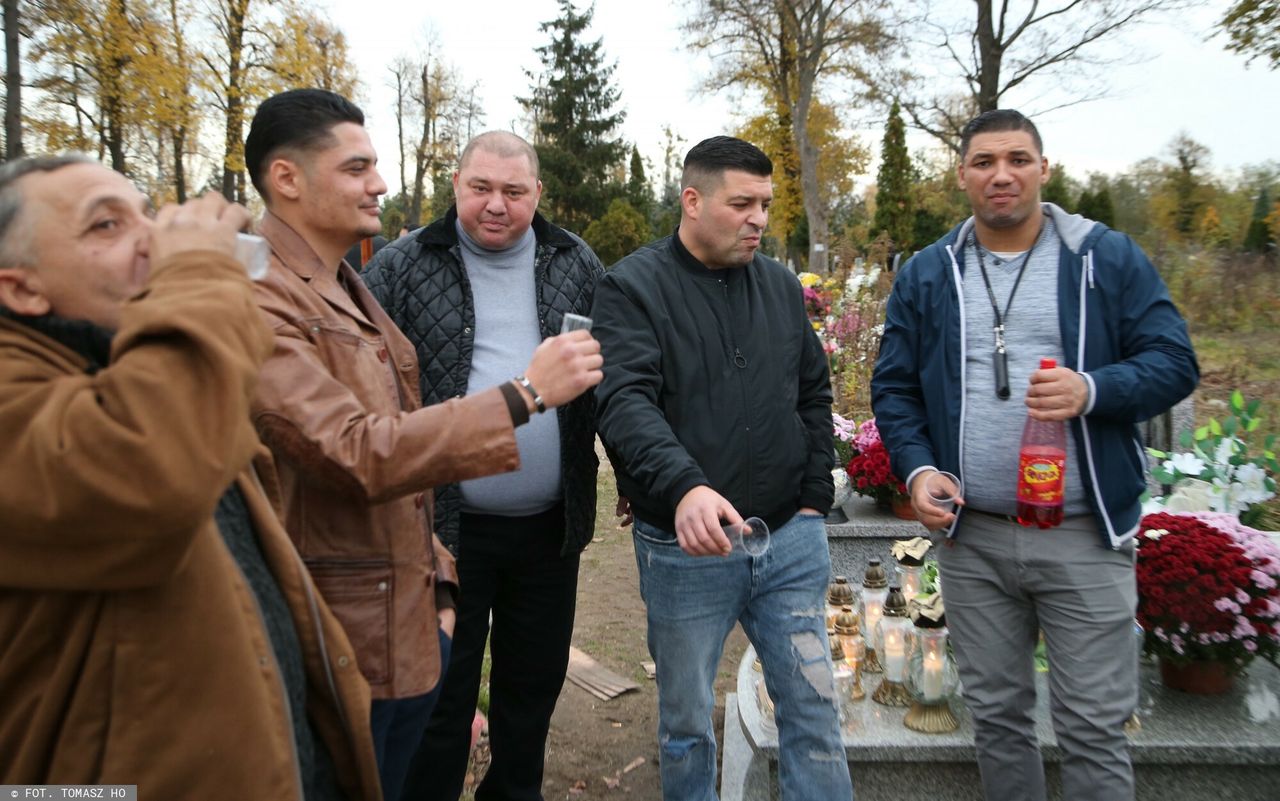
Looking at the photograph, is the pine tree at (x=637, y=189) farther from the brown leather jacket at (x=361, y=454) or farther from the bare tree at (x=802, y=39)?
the brown leather jacket at (x=361, y=454)

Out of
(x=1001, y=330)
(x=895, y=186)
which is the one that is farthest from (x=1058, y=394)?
(x=895, y=186)

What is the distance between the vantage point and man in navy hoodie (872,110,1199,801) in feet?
8.71

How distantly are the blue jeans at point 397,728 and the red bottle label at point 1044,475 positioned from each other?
1.68 metres

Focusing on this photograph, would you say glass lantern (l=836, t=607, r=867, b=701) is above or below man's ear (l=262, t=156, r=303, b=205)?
below

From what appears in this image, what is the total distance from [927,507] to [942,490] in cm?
7

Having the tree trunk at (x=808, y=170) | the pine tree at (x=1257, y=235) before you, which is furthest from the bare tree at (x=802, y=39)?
the pine tree at (x=1257, y=235)

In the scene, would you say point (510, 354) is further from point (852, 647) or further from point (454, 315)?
point (852, 647)

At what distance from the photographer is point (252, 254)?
1.56 meters

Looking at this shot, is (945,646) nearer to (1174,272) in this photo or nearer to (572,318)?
(572,318)

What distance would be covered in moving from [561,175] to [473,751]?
38.1 m

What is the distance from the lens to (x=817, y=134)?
34.1 meters

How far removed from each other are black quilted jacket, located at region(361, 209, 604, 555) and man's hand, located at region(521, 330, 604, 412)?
3.57ft

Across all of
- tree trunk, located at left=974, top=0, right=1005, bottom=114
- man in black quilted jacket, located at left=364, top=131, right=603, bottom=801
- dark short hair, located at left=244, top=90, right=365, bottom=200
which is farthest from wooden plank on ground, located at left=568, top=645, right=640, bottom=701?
tree trunk, located at left=974, top=0, right=1005, bottom=114

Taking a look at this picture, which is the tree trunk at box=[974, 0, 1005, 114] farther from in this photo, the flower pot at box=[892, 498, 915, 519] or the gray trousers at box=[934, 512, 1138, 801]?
the gray trousers at box=[934, 512, 1138, 801]
